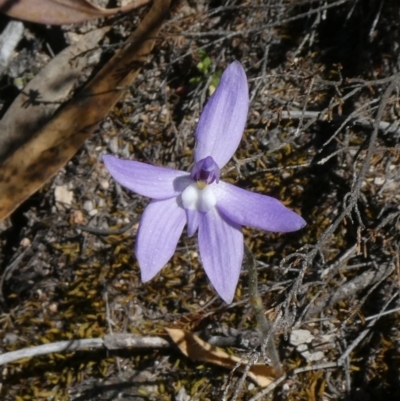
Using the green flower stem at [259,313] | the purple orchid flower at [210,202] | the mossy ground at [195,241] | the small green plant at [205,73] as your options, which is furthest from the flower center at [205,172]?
the small green plant at [205,73]

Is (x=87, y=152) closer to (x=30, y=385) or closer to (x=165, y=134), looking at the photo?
(x=165, y=134)

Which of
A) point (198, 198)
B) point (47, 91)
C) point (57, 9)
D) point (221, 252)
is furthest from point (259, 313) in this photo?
point (57, 9)

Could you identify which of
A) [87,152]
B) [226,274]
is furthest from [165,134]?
[226,274]

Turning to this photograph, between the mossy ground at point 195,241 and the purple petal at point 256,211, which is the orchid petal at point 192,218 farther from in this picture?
the mossy ground at point 195,241

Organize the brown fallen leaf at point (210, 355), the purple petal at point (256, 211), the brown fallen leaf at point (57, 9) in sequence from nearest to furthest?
the purple petal at point (256, 211), the brown fallen leaf at point (210, 355), the brown fallen leaf at point (57, 9)

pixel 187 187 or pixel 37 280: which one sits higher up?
pixel 187 187

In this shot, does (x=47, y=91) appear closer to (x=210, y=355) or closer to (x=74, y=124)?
(x=74, y=124)

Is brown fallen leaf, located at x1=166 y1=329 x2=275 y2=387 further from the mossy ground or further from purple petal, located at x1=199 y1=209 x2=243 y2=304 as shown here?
purple petal, located at x1=199 y1=209 x2=243 y2=304
